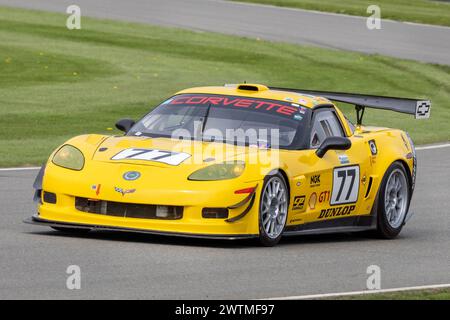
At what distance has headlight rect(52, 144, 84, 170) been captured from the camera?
10.4 m

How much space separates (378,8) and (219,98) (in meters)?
25.6

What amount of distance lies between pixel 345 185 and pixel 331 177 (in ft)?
0.87

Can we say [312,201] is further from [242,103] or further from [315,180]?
[242,103]

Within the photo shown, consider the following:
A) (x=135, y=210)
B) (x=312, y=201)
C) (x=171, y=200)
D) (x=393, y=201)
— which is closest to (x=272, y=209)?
(x=312, y=201)

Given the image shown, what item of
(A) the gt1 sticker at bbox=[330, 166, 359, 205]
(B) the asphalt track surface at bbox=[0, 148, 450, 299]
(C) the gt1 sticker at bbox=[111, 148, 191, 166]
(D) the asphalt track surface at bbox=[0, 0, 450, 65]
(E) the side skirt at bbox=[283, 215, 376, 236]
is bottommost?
(B) the asphalt track surface at bbox=[0, 148, 450, 299]

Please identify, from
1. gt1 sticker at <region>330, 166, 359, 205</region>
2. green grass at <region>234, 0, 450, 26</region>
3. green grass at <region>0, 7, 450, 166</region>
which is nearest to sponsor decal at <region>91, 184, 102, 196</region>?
gt1 sticker at <region>330, 166, 359, 205</region>

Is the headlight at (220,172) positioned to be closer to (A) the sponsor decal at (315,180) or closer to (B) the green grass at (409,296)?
(A) the sponsor decal at (315,180)

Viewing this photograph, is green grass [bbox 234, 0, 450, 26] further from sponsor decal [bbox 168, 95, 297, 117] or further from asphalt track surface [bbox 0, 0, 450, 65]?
sponsor decal [bbox 168, 95, 297, 117]

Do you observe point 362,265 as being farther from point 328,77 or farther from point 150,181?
point 328,77

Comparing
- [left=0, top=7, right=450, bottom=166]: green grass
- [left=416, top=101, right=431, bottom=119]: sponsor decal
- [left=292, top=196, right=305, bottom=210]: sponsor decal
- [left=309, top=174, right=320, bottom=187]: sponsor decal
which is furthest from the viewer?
[left=0, top=7, right=450, bottom=166]: green grass

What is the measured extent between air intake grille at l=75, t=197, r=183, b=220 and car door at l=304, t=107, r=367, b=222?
4.47 ft

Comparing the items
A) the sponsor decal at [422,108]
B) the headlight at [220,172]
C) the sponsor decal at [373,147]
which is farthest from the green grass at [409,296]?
the sponsor decal at [422,108]

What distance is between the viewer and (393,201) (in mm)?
12023

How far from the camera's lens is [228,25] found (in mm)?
33031
